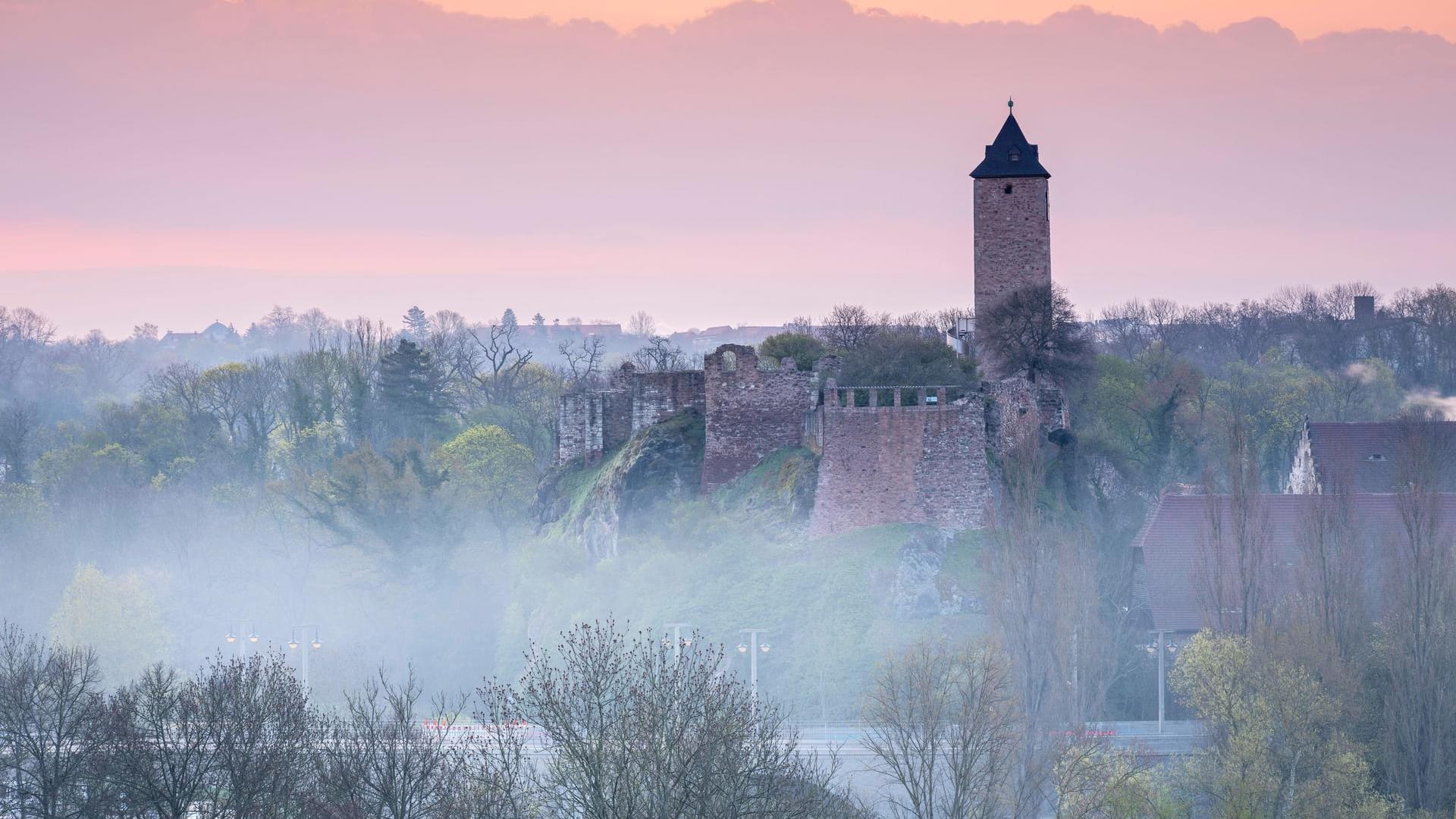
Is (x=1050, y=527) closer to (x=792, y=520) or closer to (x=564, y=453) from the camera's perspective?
(x=792, y=520)

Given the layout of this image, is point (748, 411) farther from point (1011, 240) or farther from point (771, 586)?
point (1011, 240)

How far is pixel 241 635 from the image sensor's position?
61.6 meters

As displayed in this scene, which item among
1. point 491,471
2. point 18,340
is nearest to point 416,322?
point 18,340

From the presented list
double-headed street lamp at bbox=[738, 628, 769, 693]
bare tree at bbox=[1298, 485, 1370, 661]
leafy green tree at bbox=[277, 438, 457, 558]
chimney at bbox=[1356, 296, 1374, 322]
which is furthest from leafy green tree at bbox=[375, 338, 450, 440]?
chimney at bbox=[1356, 296, 1374, 322]

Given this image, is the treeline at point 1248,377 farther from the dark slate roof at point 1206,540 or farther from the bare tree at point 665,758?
the bare tree at point 665,758

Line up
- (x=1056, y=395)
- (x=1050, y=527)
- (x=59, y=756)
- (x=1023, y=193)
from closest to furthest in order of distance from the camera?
(x=59, y=756), (x=1050, y=527), (x=1056, y=395), (x=1023, y=193)

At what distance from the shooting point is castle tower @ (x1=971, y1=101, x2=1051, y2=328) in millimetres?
58625

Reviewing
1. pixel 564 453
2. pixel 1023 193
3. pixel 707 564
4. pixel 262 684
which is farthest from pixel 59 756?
pixel 1023 193

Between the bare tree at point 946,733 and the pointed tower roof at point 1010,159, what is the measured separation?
18.2 m

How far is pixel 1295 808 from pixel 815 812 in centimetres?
1183

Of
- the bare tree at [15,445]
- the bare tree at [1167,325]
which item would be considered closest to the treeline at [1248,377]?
the bare tree at [1167,325]

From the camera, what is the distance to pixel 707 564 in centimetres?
5369

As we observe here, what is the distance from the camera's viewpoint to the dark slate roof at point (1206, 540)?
49.9m

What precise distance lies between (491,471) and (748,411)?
24152 mm
